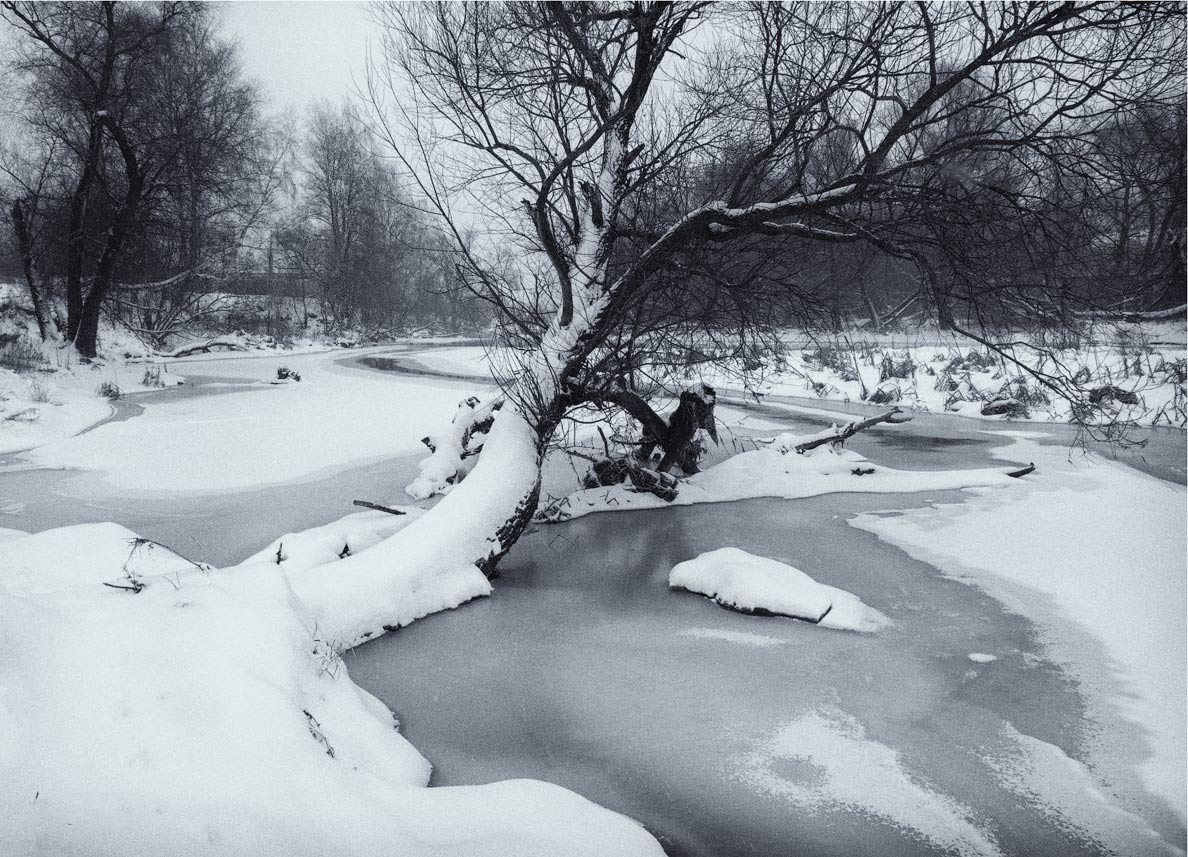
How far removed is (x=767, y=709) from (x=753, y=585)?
1.34m

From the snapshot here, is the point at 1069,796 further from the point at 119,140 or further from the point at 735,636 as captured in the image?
the point at 119,140

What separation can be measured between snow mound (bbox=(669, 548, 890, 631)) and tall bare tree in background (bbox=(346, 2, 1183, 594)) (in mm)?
1584

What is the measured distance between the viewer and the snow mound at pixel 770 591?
4703mm

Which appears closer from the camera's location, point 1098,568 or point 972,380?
point 1098,568

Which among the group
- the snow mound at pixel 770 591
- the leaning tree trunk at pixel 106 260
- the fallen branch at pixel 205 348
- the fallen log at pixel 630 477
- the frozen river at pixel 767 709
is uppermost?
the leaning tree trunk at pixel 106 260

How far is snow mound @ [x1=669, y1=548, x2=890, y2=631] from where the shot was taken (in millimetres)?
4703

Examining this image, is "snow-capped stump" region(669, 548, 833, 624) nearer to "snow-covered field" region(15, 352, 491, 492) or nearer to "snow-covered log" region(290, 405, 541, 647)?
"snow-covered log" region(290, 405, 541, 647)

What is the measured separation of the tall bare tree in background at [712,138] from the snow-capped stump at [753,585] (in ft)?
5.03

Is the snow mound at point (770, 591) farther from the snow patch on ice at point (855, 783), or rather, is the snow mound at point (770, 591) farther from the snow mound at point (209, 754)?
the snow mound at point (209, 754)

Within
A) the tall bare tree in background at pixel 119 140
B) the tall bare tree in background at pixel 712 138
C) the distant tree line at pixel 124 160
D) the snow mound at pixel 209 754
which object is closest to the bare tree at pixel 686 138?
the tall bare tree in background at pixel 712 138

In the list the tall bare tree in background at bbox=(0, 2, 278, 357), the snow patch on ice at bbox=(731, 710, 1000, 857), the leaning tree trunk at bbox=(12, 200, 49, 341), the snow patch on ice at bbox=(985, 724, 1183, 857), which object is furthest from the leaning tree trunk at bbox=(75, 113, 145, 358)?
the snow patch on ice at bbox=(985, 724, 1183, 857)

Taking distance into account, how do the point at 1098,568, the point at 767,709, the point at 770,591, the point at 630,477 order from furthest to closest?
the point at 630,477
the point at 1098,568
the point at 770,591
the point at 767,709

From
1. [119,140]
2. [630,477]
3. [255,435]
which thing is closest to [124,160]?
[119,140]

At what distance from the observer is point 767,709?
365 centimetres
